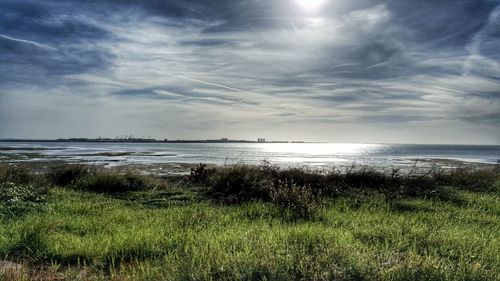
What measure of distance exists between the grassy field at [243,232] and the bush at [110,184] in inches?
1.6

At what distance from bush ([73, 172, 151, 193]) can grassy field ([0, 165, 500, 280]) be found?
A: 42 mm

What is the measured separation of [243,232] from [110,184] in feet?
32.0

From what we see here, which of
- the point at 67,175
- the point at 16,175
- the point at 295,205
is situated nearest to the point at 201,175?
the point at 67,175

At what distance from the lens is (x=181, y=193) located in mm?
14961

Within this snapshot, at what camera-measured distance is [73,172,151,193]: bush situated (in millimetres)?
16031

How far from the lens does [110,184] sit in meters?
16.0

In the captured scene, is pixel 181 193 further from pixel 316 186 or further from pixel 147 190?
pixel 316 186

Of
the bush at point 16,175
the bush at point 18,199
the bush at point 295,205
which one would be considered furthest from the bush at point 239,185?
the bush at point 16,175

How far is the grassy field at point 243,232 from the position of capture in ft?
17.5

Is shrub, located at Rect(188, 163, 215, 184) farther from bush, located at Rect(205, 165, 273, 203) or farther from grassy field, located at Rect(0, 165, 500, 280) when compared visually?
grassy field, located at Rect(0, 165, 500, 280)

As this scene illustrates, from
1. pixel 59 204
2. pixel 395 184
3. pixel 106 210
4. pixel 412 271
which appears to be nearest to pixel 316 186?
pixel 395 184

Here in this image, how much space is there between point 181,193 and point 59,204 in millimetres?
4266

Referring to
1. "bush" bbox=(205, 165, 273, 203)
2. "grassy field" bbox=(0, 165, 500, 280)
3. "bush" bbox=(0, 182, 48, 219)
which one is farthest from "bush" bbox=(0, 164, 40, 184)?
"bush" bbox=(205, 165, 273, 203)

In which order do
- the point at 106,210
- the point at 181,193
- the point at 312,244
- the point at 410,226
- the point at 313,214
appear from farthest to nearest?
the point at 181,193 → the point at 106,210 → the point at 313,214 → the point at 410,226 → the point at 312,244
